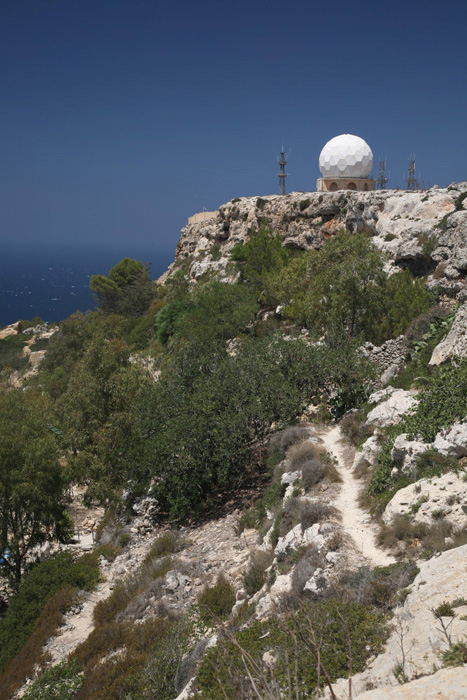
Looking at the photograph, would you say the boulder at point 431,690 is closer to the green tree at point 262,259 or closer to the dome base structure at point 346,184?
the green tree at point 262,259

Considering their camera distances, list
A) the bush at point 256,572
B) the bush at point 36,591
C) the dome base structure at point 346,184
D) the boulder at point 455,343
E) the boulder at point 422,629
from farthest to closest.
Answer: the dome base structure at point 346,184
the boulder at point 455,343
the bush at point 36,591
the bush at point 256,572
the boulder at point 422,629

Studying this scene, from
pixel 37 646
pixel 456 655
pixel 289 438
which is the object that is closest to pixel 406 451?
pixel 289 438

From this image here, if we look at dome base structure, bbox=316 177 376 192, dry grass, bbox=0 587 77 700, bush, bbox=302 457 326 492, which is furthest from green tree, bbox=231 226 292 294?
dry grass, bbox=0 587 77 700

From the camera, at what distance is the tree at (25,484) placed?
13844mm

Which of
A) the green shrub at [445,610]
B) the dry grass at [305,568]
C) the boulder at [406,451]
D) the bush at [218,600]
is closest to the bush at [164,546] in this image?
the bush at [218,600]

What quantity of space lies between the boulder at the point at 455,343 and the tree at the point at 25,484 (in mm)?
11787

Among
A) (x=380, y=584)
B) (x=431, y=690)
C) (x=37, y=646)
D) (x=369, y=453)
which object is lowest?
(x=37, y=646)

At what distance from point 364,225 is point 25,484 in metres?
28.9

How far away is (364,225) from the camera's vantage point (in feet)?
114

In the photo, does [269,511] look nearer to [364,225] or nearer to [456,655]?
[456,655]

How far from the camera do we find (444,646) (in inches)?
196

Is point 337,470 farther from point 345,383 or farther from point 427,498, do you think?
point 345,383

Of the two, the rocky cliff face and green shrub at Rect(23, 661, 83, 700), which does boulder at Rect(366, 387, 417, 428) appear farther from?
green shrub at Rect(23, 661, 83, 700)

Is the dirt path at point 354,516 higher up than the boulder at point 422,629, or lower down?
lower down
